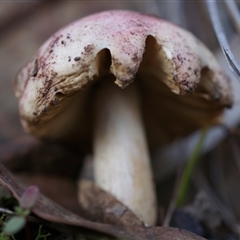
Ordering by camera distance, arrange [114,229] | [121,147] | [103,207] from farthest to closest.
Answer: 1. [121,147]
2. [103,207]
3. [114,229]

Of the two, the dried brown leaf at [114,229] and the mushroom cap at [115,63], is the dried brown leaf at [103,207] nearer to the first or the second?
the dried brown leaf at [114,229]

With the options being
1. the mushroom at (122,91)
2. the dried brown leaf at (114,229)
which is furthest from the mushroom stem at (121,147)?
the dried brown leaf at (114,229)

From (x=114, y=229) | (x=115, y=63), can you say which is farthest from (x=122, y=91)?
(x=114, y=229)

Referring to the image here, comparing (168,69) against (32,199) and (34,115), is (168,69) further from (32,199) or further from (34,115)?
(32,199)

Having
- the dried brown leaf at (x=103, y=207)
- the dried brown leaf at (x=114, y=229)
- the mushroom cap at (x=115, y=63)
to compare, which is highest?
the mushroom cap at (x=115, y=63)

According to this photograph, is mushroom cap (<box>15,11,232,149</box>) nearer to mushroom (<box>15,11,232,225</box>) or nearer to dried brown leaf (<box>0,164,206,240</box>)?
mushroom (<box>15,11,232,225</box>)

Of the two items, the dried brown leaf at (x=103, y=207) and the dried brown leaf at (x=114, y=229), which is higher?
the dried brown leaf at (x=114, y=229)

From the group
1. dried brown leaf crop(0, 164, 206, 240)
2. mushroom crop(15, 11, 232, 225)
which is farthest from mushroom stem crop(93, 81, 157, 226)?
dried brown leaf crop(0, 164, 206, 240)

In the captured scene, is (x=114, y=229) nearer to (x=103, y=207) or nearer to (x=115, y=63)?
(x=103, y=207)
